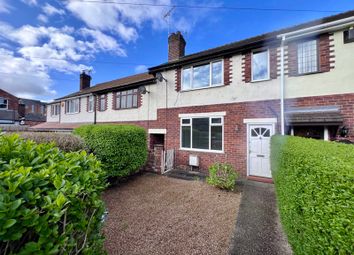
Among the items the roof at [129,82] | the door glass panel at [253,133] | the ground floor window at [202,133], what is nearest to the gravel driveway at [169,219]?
the ground floor window at [202,133]

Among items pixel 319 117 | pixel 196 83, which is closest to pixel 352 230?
pixel 319 117

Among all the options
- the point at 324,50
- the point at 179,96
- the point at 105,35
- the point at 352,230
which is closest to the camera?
the point at 352,230

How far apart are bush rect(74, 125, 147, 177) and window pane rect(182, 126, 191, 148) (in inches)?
117

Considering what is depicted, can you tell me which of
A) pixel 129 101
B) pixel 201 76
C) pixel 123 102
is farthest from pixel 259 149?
pixel 123 102

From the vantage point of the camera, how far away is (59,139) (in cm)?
574

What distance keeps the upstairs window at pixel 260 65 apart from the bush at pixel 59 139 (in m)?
8.06

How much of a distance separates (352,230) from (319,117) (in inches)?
246

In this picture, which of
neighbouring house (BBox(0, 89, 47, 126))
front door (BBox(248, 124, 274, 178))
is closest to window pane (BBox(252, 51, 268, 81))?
front door (BBox(248, 124, 274, 178))

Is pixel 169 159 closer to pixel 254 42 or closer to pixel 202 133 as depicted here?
pixel 202 133

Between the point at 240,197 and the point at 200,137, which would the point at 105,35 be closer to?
the point at 200,137

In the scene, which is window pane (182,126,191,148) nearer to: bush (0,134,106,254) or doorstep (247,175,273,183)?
doorstep (247,175,273,183)

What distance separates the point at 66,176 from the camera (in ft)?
5.08

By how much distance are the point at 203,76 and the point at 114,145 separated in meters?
5.96

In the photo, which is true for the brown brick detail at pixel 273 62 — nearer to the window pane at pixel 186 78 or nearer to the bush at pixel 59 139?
the window pane at pixel 186 78
